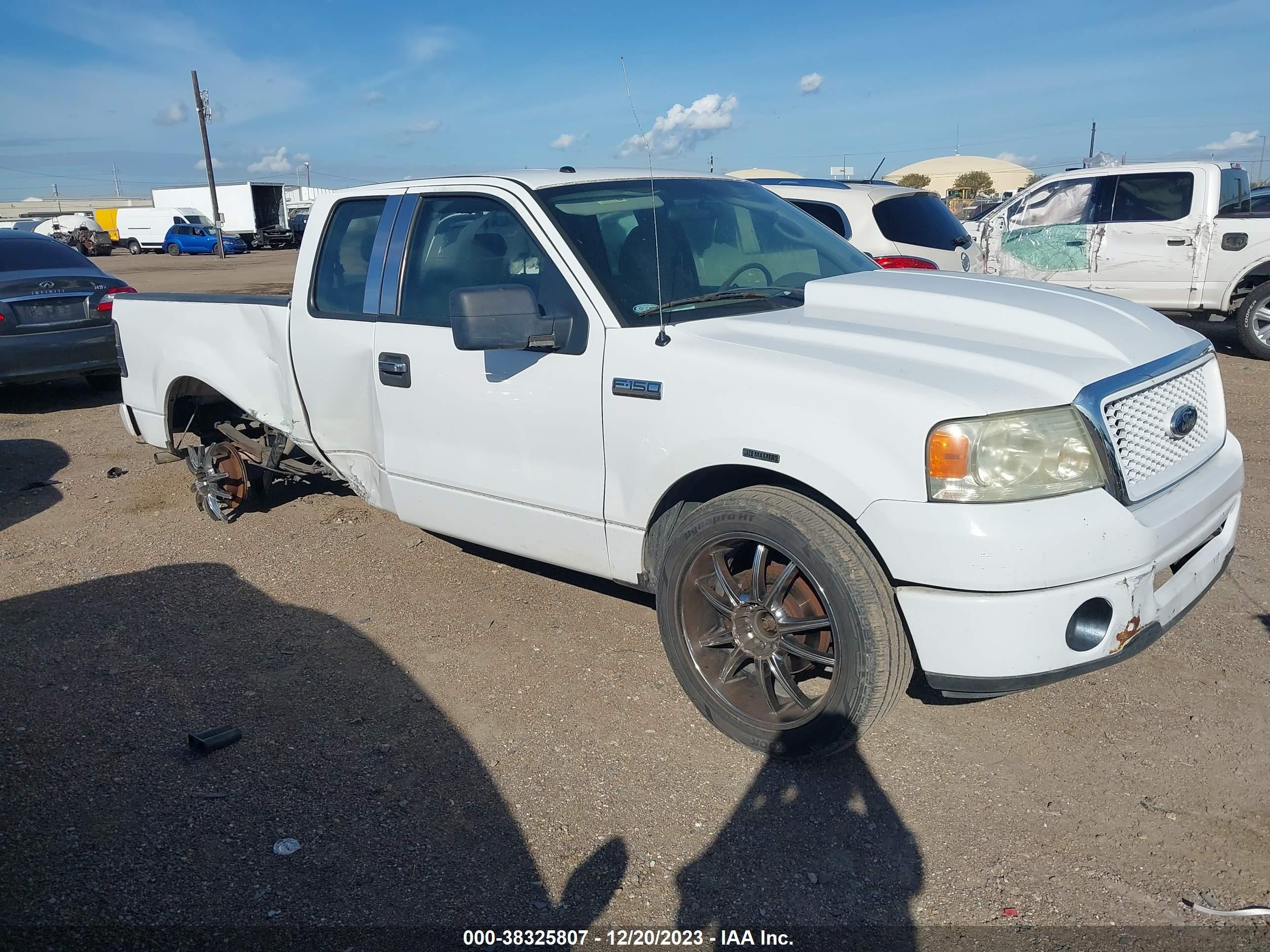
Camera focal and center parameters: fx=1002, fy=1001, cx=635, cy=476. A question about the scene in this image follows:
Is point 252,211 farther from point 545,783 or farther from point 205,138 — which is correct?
point 545,783

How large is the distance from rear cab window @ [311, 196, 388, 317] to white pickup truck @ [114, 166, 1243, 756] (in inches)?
0.6

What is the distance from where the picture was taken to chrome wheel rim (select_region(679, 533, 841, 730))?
128 inches

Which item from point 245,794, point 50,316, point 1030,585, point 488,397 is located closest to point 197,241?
point 50,316

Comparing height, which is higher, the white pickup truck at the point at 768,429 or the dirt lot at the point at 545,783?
the white pickup truck at the point at 768,429

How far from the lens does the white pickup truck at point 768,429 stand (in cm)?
288

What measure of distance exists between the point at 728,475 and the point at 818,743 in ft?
3.10

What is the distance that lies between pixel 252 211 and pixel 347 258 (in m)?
48.7

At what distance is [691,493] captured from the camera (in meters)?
3.64

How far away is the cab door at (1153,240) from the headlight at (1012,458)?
9.31 meters

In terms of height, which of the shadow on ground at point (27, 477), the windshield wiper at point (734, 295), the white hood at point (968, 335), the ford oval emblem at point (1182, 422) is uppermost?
the windshield wiper at point (734, 295)

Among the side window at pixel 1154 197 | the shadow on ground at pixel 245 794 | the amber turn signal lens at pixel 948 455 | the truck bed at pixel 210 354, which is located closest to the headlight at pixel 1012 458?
the amber turn signal lens at pixel 948 455

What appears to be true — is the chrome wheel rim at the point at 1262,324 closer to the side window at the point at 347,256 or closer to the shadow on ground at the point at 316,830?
the shadow on ground at the point at 316,830

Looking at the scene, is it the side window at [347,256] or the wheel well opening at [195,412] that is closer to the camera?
the side window at [347,256]

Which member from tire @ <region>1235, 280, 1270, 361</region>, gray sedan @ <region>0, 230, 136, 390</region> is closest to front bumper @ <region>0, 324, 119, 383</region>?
gray sedan @ <region>0, 230, 136, 390</region>
